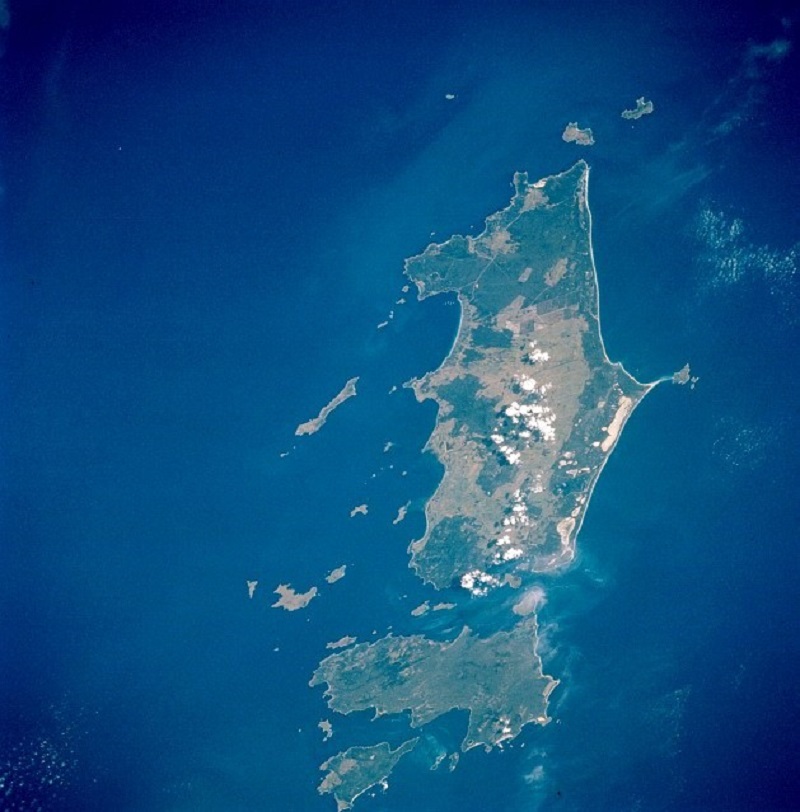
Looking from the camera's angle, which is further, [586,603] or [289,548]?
[586,603]

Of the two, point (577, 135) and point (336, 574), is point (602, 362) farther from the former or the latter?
point (336, 574)

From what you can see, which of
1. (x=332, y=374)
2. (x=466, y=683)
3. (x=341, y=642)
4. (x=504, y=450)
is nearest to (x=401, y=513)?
(x=504, y=450)

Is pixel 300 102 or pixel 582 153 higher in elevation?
pixel 300 102

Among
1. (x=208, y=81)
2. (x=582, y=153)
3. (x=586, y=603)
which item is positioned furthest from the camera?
(x=586, y=603)

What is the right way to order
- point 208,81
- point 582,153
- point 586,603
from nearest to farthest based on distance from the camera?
point 208,81
point 582,153
point 586,603

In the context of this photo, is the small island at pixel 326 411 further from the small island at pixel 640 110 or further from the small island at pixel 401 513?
the small island at pixel 640 110

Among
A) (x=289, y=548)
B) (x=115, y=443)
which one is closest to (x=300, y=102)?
(x=115, y=443)

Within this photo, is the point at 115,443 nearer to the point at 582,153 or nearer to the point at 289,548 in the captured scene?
the point at 289,548

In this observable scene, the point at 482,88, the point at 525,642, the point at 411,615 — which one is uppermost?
the point at 482,88
